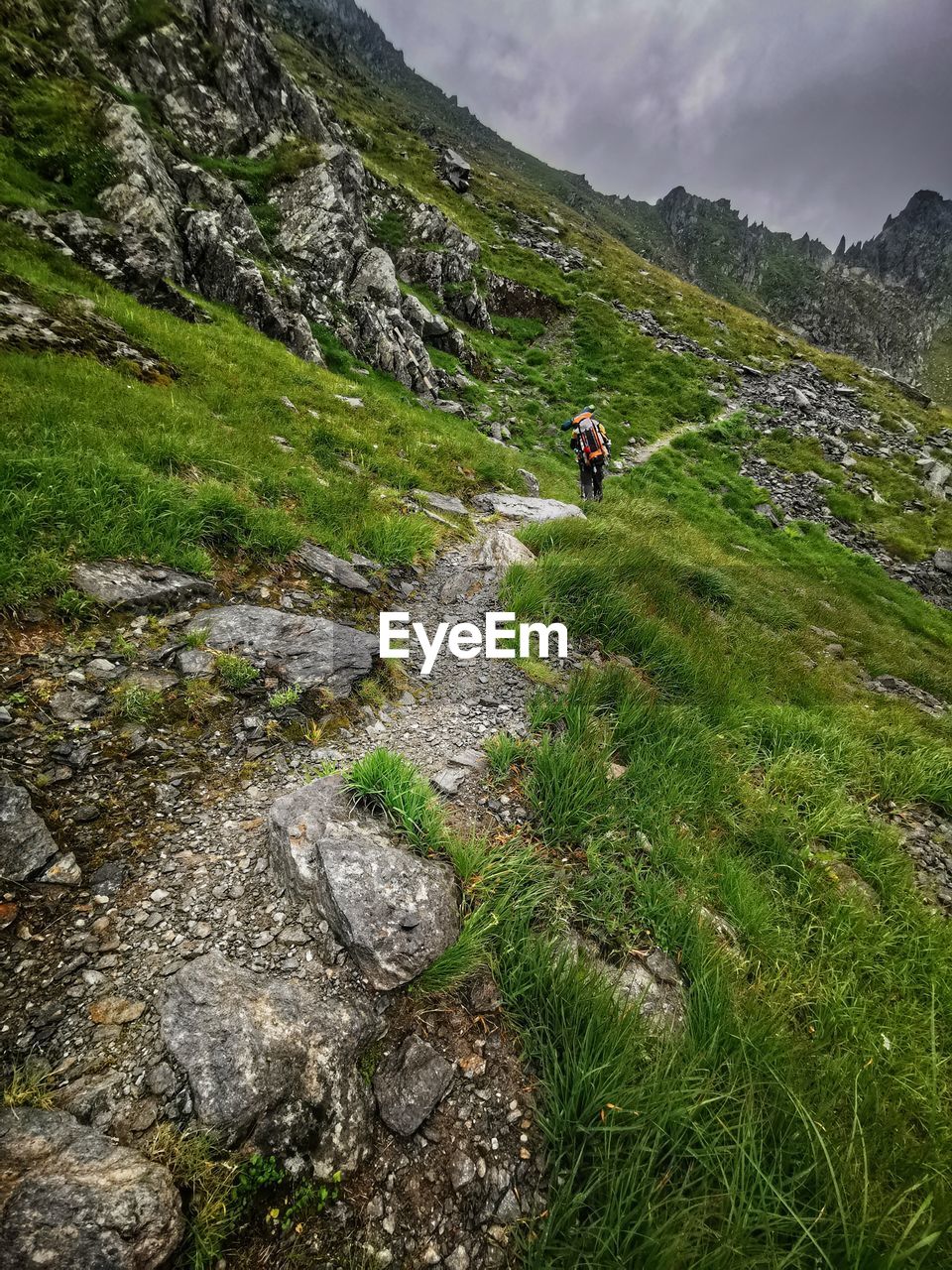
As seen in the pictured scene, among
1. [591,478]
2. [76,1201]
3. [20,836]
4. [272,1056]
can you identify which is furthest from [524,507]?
[76,1201]

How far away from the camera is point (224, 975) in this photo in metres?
2.87

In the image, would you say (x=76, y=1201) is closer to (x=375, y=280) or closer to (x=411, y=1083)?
(x=411, y=1083)

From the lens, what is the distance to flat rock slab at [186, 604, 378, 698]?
5.20 metres

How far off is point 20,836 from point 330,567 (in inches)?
184

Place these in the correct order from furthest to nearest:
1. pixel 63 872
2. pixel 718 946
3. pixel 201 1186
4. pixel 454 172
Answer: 1. pixel 454 172
2. pixel 718 946
3. pixel 63 872
4. pixel 201 1186

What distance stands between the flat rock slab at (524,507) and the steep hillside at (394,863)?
0.40 meters

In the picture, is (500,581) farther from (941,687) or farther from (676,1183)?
(941,687)

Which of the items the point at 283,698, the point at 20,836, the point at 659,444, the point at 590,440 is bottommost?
the point at 20,836

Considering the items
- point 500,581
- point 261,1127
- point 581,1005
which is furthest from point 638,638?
point 261,1127

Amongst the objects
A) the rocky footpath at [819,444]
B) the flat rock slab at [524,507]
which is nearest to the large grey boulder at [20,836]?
the flat rock slab at [524,507]

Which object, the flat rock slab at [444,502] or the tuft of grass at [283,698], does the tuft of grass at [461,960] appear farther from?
the flat rock slab at [444,502]

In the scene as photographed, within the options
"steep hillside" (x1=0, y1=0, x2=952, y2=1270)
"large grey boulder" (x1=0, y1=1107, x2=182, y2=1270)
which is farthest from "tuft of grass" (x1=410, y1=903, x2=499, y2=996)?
"large grey boulder" (x1=0, y1=1107, x2=182, y2=1270)

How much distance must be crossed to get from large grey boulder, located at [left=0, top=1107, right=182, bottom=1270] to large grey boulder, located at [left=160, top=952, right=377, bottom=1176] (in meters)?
→ 0.30

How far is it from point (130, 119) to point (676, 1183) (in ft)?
78.7
